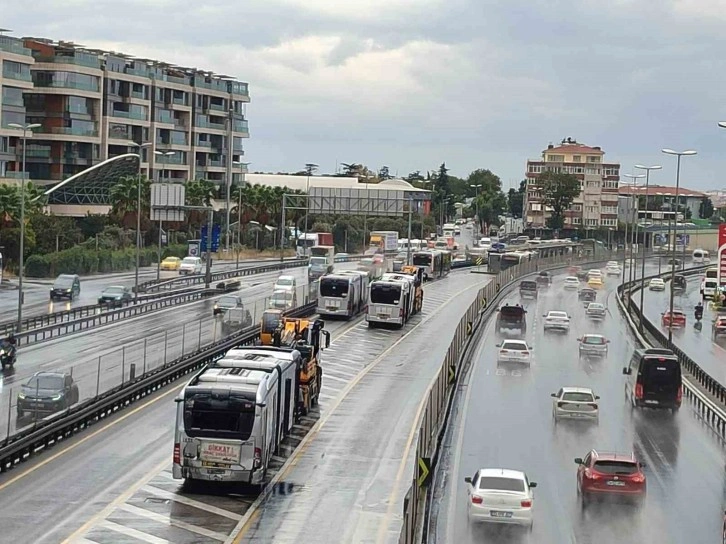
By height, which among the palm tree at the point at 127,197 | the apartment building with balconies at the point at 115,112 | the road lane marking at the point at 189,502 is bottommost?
the road lane marking at the point at 189,502

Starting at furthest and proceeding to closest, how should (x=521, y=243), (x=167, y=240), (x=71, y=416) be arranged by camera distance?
(x=521, y=243)
(x=167, y=240)
(x=71, y=416)

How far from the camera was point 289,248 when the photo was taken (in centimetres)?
15625

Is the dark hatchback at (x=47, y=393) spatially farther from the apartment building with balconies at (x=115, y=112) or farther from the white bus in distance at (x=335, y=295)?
the apartment building with balconies at (x=115, y=112)

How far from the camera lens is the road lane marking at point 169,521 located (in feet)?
87.8

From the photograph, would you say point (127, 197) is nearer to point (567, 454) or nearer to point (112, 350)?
point (112, 350)

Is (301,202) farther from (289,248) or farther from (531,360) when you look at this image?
(531,360)

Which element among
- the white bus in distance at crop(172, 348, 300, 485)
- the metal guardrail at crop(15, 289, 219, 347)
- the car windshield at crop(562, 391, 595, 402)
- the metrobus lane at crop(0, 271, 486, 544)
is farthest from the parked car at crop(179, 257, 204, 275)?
the white bus in distance at crop(172, 348, 300, 485)

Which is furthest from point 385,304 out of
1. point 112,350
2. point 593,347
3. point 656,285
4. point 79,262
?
point 656,285

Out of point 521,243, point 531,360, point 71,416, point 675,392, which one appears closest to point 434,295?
point 531,360

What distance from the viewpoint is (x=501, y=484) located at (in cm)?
2800

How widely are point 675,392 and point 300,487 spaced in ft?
76.4

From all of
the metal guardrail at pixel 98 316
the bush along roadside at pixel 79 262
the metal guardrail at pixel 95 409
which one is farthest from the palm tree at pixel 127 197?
the metal guardrail at pixel 95 409

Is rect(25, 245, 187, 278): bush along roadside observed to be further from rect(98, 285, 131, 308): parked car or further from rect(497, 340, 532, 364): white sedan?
rect(497, 340, 532, 364): white sedan

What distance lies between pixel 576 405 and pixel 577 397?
0.30 meters
